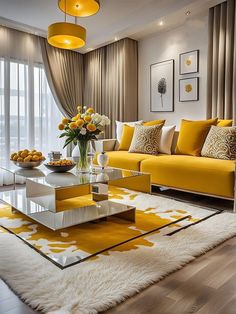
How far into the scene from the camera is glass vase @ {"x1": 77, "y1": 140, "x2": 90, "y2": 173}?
2.94m

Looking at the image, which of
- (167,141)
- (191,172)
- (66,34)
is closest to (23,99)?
(66,34)

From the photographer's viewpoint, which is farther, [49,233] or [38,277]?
[49,233]

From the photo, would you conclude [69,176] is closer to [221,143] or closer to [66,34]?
[66,34]

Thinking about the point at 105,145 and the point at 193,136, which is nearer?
the point at 193,136

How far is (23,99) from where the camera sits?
4812 millimetres

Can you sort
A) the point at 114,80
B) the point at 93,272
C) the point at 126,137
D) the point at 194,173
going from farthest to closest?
the point at 114,80
the point at 126,137
the point at 194,173
the point at 93,272

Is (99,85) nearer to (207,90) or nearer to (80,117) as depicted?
(207,90)

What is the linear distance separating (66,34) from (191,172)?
196 cm

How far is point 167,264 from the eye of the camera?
1.82 m

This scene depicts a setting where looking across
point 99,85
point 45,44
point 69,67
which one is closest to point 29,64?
point 45,44

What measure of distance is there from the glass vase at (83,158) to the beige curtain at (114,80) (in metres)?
2.36

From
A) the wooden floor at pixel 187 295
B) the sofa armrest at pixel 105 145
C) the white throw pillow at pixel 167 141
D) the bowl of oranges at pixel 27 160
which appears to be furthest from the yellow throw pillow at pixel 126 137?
the wooden floor at pixel 187 295

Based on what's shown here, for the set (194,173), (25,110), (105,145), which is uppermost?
(25,110)

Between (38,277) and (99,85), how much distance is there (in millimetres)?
4438
